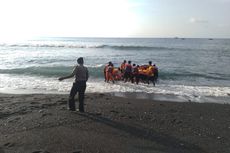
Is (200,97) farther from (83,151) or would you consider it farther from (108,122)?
(83,151)

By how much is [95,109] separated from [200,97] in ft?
21.9

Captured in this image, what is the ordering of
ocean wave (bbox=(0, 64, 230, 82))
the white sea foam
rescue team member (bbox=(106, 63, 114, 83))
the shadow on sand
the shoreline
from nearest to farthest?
the shadow on sand
the shoreline
the white sea foam
rescue team member (bbox=(106, 63, 114, 83))
ocean wave (bbox=(0, 64, 230, 82))

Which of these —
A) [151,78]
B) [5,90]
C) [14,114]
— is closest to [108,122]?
[14,114]

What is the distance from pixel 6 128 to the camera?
8.59m

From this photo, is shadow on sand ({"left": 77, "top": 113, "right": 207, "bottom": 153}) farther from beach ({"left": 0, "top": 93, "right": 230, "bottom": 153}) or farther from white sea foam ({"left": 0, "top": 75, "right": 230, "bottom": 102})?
white sea foam ({"left": 0, "top": 75, "right": 230, "bottom": 102})

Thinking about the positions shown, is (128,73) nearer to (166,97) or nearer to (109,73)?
(109,73)

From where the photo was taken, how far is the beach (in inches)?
287

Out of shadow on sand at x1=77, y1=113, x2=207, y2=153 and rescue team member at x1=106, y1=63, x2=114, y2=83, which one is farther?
rescue team member at x1=106, y1=63, x2=114, y2=83

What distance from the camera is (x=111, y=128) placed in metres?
8.66

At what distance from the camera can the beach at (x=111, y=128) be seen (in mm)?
7281

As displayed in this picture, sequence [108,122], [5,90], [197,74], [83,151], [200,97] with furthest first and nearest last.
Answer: [197,74] < [5,90] < [200,97] < [108,122] < [83,151]

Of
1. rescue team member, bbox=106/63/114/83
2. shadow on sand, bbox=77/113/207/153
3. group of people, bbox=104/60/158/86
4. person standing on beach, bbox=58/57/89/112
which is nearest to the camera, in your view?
shadow on sand, bbox=77/113/207/153

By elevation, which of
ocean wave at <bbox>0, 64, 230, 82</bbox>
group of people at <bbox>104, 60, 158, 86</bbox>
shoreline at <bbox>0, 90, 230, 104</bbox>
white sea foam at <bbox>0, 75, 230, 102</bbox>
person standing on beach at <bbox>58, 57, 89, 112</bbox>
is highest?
person standing on beach at <bbox>58, 57, 89, 112</bbox>

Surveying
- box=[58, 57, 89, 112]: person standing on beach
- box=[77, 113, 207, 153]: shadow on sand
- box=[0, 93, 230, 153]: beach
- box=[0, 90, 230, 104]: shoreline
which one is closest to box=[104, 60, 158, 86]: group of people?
box=[0, 90, 230, 104]: shoreline
